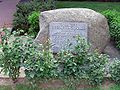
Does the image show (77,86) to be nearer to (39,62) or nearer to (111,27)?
(39,62)

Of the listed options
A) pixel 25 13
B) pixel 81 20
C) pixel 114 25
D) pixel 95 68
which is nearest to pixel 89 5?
pixel 25 13

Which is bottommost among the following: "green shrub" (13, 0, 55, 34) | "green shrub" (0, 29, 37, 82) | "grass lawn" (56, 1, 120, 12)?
"grass lawn" (56, 1, 120, 12)

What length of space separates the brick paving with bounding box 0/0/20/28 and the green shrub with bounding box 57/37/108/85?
481 centimetres

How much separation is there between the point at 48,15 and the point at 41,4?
123 inches

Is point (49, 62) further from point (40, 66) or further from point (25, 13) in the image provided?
point (25, 13)

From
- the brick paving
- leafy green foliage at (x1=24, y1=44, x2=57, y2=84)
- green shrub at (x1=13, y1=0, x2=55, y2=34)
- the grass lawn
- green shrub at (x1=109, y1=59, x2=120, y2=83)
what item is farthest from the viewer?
the grass lawn

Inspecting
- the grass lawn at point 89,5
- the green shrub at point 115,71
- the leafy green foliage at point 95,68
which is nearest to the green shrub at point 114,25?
the green shrub at point 115,71

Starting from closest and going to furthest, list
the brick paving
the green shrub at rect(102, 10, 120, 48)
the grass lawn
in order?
the green shrub at rect(102, 10, 120, 48) < the brick paving < the grass lawn

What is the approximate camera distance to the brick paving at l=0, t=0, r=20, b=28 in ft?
34.6

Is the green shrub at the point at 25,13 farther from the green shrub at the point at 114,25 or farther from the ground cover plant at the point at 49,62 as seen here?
the ground cover plant at the point at 49,62

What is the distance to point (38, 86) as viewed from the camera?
17.5 feet

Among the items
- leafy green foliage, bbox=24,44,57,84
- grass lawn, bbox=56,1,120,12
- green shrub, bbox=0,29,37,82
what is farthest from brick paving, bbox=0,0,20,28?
leafy green foliage, bbox=24,44,57,84

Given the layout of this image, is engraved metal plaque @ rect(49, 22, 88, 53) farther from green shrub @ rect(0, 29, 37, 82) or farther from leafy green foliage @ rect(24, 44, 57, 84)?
leafy green foliage @ rect(24, 44, 57, 84)

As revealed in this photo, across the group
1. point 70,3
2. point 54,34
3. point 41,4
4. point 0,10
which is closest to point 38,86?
point 54,34
